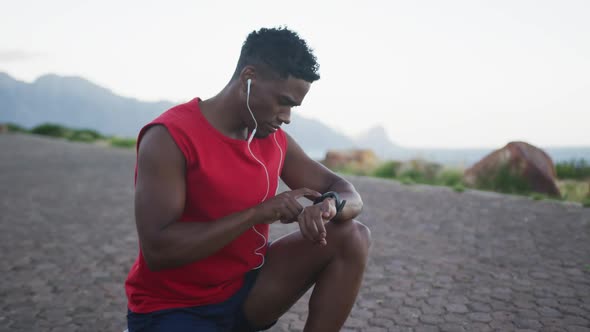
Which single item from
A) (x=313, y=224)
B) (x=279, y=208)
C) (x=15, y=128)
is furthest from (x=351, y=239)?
(x=15, y=128)

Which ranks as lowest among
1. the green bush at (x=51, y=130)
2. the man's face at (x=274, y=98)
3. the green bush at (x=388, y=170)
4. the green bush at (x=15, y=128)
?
the green bush at (x=15, y=128)

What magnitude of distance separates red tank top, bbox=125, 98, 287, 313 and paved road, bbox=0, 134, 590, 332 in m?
1.16

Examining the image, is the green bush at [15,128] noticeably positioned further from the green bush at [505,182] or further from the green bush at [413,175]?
the green bush at [505,182]

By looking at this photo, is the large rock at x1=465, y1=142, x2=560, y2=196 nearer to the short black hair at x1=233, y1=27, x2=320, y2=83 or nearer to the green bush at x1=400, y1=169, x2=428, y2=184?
the green bush at x1=400, y1=169, x2=428, y2=184

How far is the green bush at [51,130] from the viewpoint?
24306 mm

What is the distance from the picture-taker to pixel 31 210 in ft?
23.7

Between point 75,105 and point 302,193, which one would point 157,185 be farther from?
point 75,105

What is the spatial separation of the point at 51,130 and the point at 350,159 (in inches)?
649

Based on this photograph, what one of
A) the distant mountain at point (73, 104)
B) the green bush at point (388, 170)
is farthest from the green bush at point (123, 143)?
the distant mountain at point (73, 104)

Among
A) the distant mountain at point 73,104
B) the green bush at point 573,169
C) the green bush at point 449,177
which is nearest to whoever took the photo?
the green bush at point 449,177

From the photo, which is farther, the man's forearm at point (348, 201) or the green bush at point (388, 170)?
the green bush at point (388, 170)

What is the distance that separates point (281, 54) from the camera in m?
2.10

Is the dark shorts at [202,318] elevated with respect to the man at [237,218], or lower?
lower

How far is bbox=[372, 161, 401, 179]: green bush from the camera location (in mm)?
11984
